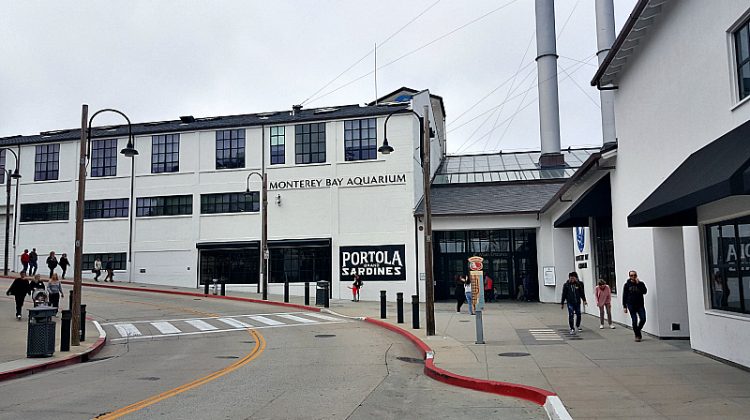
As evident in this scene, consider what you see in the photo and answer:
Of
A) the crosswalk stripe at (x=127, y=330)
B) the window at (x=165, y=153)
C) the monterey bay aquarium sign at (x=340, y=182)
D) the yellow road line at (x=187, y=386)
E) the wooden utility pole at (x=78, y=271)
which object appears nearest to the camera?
the yellow road line at (x=187, y=386)

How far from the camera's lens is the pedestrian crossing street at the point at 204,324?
19906mm

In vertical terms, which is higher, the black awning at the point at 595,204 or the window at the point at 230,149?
the window at the point at 230,149

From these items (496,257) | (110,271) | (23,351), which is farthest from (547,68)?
(23,351)

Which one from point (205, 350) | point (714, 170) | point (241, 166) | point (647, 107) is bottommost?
point (205, 350)

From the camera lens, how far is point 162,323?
73.4 feet

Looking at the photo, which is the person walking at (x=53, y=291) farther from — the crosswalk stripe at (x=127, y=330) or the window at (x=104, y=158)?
the window at (x=104, y=158)

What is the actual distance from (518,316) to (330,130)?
55.1 ft

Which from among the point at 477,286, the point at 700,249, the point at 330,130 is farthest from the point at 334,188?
the point at 700,249

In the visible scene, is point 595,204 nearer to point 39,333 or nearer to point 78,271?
point 78,271

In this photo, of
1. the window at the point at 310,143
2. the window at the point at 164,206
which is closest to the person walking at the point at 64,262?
the window at the point at 164,206

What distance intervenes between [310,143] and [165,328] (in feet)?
57.4

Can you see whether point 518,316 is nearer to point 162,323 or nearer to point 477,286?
point 477,286

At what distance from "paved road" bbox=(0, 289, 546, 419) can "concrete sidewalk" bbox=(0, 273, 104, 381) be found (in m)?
0.34

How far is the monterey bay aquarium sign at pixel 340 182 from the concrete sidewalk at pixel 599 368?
1456 centimetres
